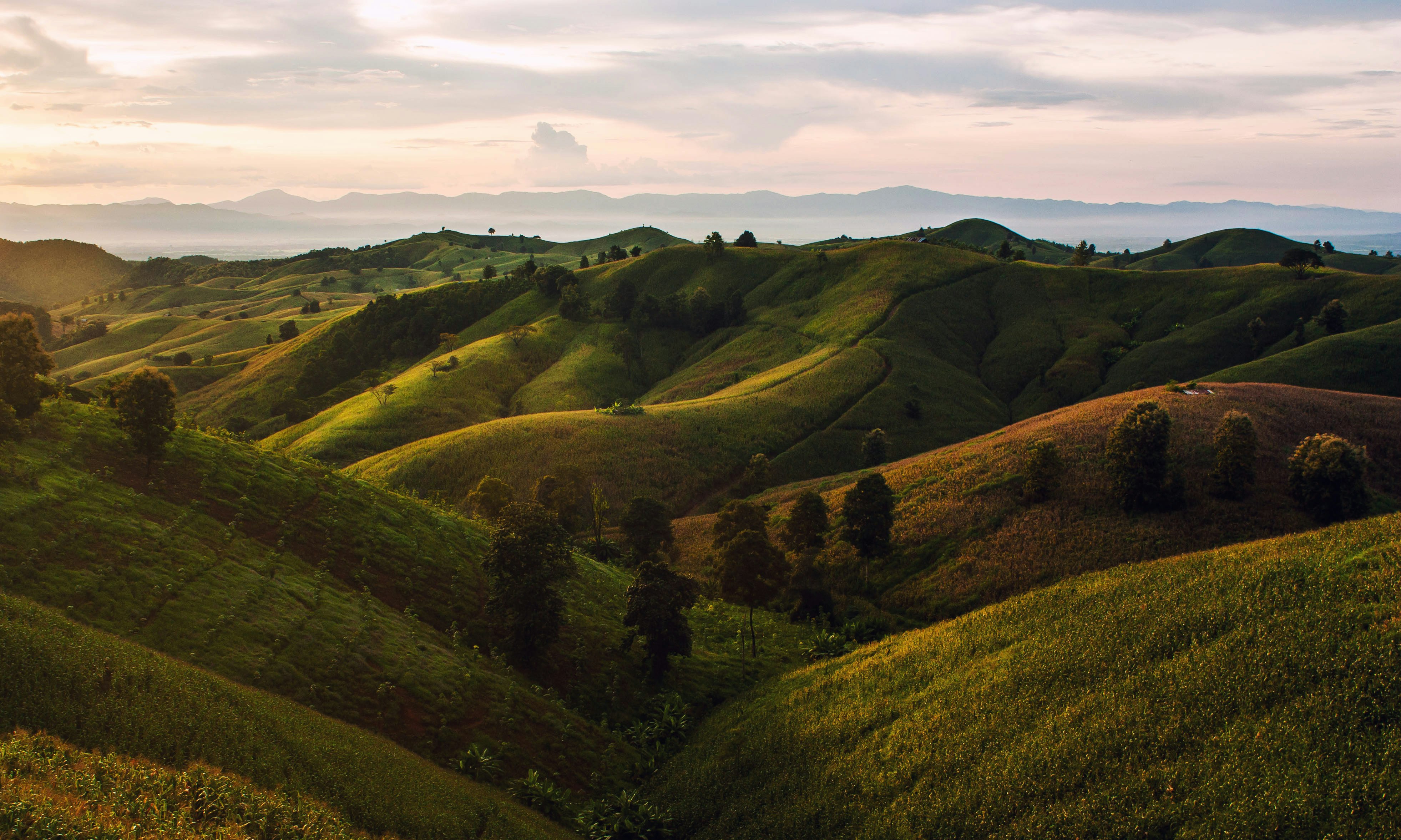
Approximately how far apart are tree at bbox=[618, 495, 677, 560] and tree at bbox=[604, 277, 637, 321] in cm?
9302

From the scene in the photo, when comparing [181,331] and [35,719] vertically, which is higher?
[181,331]

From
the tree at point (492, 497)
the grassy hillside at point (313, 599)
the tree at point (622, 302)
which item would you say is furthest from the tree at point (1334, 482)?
the tree at point (622, 302)

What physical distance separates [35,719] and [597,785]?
19.1 m

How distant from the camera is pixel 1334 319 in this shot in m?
103

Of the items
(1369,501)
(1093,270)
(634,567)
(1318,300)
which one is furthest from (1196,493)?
(1093,270)

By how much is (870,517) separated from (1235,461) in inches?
929

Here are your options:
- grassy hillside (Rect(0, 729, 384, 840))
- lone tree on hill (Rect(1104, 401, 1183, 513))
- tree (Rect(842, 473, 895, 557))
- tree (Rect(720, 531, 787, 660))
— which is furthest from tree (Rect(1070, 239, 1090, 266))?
grassy hillside (Rect(0, 729, 384, 840))

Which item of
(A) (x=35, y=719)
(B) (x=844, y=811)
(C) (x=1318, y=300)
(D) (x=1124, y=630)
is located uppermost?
(C) (x=1318, y=300)

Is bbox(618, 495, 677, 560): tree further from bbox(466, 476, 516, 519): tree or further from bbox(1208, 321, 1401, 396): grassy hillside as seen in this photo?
bbox(1208, 321, 1401, 396): grassy hillside

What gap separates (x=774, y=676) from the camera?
36.7 metres

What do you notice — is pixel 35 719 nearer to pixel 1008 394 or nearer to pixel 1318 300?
pixel 1008 394

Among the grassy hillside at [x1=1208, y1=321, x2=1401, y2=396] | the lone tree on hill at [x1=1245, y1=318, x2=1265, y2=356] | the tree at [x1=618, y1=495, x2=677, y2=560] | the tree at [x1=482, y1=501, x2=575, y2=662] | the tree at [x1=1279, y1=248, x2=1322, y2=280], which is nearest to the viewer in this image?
the tree at [x1=482, y1=501, x2=575, y2=662]

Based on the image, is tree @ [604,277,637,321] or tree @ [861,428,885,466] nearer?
tree @ [861,428,885,466]

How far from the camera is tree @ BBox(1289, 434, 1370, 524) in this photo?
39719 millimetres
